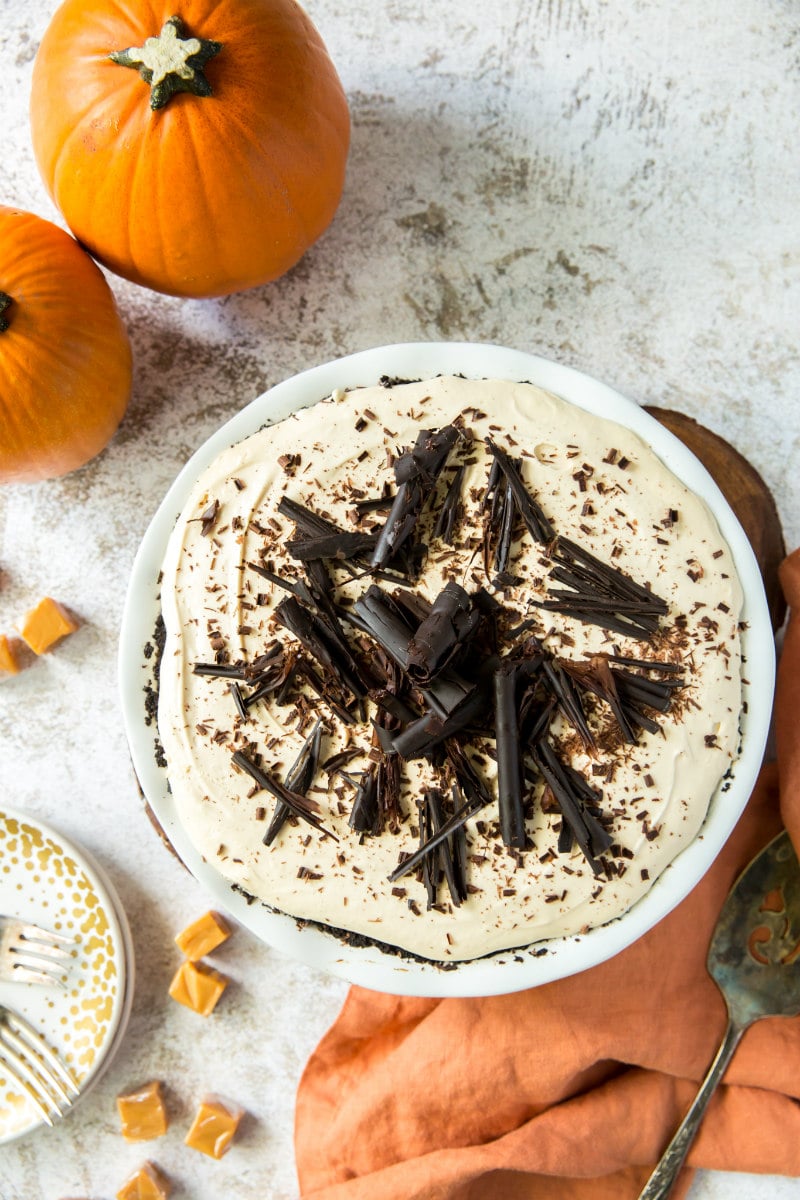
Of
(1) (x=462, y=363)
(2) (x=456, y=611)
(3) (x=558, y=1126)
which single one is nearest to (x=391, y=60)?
(1) (x=462, y=363)

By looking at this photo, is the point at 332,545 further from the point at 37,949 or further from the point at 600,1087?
the point at 600,1087

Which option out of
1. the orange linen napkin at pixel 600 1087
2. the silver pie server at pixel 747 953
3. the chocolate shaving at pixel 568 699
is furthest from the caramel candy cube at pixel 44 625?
the silver pie server at pixel 747 953

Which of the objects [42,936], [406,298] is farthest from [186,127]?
[42,936]

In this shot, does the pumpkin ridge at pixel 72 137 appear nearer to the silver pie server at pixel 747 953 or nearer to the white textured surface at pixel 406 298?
the white textured surface at pixel 406 298

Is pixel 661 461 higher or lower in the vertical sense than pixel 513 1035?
higher

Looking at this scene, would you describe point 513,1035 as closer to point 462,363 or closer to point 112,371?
point 462,363
